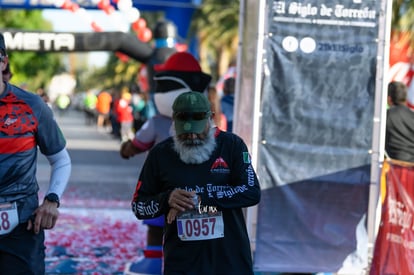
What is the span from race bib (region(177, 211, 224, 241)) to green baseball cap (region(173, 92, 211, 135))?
425 millimetres

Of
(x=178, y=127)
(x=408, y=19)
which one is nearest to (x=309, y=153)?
(x=178, y=127)

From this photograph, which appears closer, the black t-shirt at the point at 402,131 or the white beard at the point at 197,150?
the white beard at the point at 197,150

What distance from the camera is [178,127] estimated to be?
4.94 meters

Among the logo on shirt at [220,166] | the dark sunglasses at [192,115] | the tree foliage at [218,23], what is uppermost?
the tree foliage at [218,23]

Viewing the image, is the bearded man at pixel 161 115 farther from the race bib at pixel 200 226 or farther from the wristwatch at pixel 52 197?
the wristwatch at pixel 52 197

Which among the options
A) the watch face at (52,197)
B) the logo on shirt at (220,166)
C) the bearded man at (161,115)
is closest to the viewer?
the watch face at (52,197)

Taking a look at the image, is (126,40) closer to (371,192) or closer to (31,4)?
(31,4)

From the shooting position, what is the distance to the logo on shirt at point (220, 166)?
16.2 ft

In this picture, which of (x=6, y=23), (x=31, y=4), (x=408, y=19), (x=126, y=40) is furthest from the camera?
(x=6, y=23)

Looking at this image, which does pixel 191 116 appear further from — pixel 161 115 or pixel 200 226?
pixel 161 115

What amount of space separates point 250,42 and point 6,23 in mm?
50459

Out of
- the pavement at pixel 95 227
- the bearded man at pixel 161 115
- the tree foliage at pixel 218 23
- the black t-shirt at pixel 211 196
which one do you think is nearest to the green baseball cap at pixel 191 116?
the black t-shirt at pixel 211 196

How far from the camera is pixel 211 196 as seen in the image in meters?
4.86

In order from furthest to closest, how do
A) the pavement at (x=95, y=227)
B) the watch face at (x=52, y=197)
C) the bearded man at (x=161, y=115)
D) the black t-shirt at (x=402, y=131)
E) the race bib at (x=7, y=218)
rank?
1. the black t-shirt at (x=402, y=131)
2. the pavement at (x=95, y=227)
3. the bearded man at (x=161, y=115)
4. the watch face at (x=52, y=197)
5. the race bib at (x=7, y=218)
